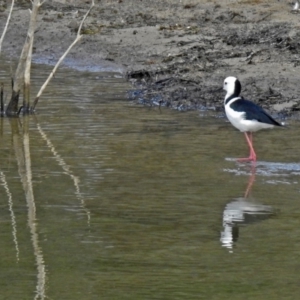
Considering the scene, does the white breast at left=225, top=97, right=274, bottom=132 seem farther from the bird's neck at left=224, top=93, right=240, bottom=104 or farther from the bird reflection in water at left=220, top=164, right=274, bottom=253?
the bird reflection in water at left=220, top=164, right=274, bottom=253

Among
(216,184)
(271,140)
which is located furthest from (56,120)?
(216,184)

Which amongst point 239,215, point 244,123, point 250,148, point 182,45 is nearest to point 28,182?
point 239,215

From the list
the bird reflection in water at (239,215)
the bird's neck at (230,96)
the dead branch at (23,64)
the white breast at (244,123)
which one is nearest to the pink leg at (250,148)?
the white breast at (244,123)

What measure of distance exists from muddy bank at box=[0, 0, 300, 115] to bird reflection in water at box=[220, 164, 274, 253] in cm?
454

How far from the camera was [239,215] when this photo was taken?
25.9ft

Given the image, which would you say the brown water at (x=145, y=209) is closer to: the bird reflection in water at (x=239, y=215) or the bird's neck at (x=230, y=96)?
the bird reflection in water at (x=239, y=215)

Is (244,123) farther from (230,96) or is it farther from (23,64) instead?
(23,64)

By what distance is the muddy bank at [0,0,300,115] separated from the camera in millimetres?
13930

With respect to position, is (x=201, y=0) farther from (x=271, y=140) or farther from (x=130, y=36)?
(x=271, y=140)

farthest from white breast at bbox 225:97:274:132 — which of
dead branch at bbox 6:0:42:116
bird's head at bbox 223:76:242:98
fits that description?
dead branch at bbox 6:0:42:116

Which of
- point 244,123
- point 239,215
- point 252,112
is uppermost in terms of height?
point 252,112

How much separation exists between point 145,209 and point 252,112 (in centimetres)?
274

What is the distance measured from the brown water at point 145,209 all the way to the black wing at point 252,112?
1.12 ft

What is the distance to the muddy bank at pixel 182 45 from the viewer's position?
13.9 metres
